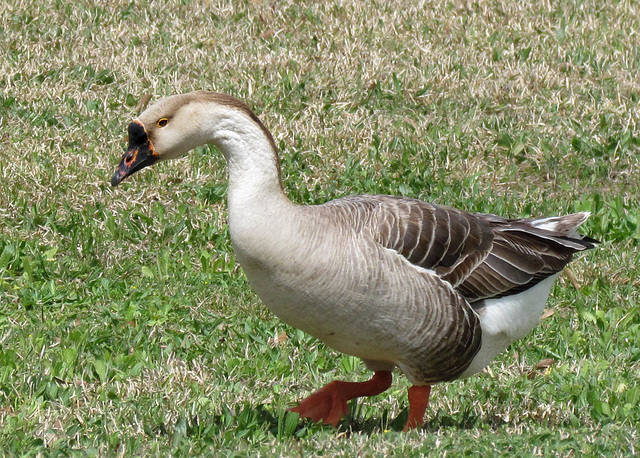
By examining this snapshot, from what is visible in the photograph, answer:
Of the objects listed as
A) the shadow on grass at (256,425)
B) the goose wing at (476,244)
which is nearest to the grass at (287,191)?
the shadow on grass at (256,425)

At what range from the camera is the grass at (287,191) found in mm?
4754

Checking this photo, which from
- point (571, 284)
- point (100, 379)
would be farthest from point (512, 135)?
point (100, 379)

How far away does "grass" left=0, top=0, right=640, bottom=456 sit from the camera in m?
4.75

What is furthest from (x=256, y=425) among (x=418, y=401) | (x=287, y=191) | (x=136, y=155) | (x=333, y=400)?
(x=287, y=191)

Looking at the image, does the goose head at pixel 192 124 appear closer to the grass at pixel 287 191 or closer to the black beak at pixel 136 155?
the black beak at pixel 136 155

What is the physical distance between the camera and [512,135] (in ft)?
27.0

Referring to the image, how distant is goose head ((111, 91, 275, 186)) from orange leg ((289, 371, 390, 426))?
129 cm

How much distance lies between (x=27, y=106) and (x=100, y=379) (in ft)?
12.3

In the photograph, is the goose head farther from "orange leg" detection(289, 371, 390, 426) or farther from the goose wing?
"orange leg" detection(289, 371, 390, 426)

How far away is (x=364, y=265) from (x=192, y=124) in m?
0.96

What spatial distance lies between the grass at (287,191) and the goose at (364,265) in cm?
38

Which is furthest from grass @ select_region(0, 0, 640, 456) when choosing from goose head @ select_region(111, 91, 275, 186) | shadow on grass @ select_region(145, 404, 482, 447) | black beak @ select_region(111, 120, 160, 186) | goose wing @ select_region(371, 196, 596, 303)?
goose head @ select_region(111, 91, 275, 186)

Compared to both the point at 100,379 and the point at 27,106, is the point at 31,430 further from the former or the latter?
the point at 27,106

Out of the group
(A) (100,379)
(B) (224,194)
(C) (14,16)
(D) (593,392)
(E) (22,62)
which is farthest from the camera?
(C) (14,16)
